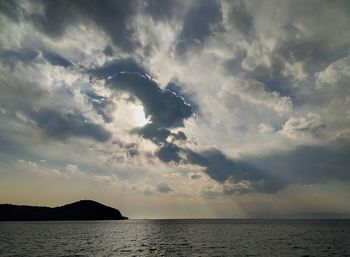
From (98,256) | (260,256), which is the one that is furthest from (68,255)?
(260,256)

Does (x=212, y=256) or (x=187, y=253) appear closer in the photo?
(x=212, y=256)

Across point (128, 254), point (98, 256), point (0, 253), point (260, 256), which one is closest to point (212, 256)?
point (260, 256)

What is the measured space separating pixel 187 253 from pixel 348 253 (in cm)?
3714

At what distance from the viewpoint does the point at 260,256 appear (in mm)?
64062

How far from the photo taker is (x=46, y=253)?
68.8 m

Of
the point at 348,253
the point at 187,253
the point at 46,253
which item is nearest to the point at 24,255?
the point at 46,253

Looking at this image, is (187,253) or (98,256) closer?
(98,256)

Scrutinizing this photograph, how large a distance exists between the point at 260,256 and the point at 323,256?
14246 millimetres

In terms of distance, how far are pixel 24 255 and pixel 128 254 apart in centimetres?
2142

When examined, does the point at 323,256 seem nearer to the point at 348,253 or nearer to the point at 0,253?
the point at 348,253

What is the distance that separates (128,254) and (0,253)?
88.9ft

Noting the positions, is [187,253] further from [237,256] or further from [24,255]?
[24,255]

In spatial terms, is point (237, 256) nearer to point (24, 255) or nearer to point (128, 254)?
point (128, 254)

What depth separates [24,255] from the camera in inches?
→ 2579
